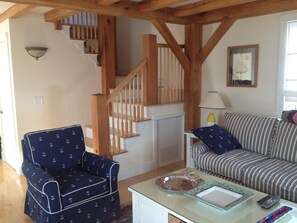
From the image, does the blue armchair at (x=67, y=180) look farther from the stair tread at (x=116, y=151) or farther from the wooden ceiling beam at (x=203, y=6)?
the wooden ceiling beam at (x=203, y=6)

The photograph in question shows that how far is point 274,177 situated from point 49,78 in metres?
3.29

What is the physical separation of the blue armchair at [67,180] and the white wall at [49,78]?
137cm

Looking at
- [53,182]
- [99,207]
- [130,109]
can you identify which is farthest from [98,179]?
[130,109]

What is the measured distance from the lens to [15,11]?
3.38m

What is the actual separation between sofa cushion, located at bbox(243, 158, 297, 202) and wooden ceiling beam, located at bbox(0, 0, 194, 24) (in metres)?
2.28

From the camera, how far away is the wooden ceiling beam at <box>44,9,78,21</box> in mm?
3459

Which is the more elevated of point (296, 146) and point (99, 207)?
point (296, 146)

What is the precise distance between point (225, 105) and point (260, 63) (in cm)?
81

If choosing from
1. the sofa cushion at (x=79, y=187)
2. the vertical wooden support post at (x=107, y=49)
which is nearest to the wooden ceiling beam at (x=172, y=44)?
the vertical wooden support post at (x=107, y=49)

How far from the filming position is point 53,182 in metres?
2.23

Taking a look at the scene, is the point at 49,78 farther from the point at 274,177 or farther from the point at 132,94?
the point at 274,177

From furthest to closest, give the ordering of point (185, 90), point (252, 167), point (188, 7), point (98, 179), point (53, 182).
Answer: point (185, 90) < point (188, 7) < point (252, 167) < point (98, 179) < point (53, 182)

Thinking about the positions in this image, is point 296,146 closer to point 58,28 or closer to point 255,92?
point 255,92

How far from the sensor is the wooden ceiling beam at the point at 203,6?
312cm
